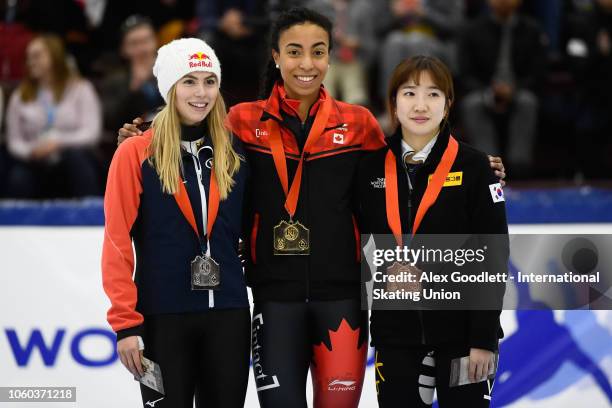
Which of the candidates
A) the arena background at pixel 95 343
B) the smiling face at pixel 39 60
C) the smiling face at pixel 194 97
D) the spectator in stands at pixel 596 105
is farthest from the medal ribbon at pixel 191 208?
the spectator in stands at pixel 596 105

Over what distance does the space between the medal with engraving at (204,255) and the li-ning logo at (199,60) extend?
1.54 ft

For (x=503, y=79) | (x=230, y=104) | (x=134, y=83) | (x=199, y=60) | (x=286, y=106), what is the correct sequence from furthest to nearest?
(x=503, y=79) → (x=134, y=83) → (x=230, y=104) → (x=286, y=106) → (x=199, y=60)

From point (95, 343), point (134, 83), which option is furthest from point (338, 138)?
point (134, 83)

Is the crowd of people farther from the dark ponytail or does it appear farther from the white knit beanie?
the white knit beanie

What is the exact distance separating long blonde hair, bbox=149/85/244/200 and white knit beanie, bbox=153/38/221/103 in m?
0.05

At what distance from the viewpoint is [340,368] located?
3959 millimetres

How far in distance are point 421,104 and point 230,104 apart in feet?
9.59

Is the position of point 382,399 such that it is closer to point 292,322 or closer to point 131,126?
point 292,322

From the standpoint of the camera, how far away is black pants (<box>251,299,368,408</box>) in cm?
392

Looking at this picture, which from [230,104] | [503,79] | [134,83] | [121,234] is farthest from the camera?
[503,79]

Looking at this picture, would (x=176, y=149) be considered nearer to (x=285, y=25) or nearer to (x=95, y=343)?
(x=285, y=25)

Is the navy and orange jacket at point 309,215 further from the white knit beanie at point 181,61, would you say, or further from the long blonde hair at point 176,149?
the white knit beanie at point 181,61

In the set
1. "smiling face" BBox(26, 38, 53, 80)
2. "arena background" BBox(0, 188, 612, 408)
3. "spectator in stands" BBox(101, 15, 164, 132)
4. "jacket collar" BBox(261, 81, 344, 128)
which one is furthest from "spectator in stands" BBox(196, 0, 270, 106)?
"jacket collar" BBox(261, 81, 344, 128)

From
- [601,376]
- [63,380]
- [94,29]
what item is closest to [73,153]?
[94,29]
